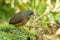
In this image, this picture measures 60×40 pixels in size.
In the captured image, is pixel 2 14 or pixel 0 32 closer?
pixel 0 32

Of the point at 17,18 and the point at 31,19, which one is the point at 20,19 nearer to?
the point at 17,18

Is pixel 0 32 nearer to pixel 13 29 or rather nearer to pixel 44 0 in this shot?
pixel 13 29

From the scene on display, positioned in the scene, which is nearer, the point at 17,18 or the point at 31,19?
the point at 17,18

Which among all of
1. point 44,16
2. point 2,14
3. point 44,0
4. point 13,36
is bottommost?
point 13,36

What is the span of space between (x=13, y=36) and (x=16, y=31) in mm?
201

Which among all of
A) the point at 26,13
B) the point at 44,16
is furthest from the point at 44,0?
the point at 26,13

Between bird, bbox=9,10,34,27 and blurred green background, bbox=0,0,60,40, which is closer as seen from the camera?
blurred green background, bbox=0,0,60,40

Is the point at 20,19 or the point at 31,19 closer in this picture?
the point at 20,19

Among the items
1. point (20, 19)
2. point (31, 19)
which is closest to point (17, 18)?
point (20, 19)

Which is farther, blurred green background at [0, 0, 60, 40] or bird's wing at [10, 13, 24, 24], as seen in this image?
bird's wing at [10, 13, 24, 24]

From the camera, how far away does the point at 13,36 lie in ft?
8.01

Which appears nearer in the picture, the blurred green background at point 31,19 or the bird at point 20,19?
the blurred green background at point 31,19

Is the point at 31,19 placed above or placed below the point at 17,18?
above

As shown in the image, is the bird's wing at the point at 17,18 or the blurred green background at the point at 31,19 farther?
the bird's wing at the point at 17,18
